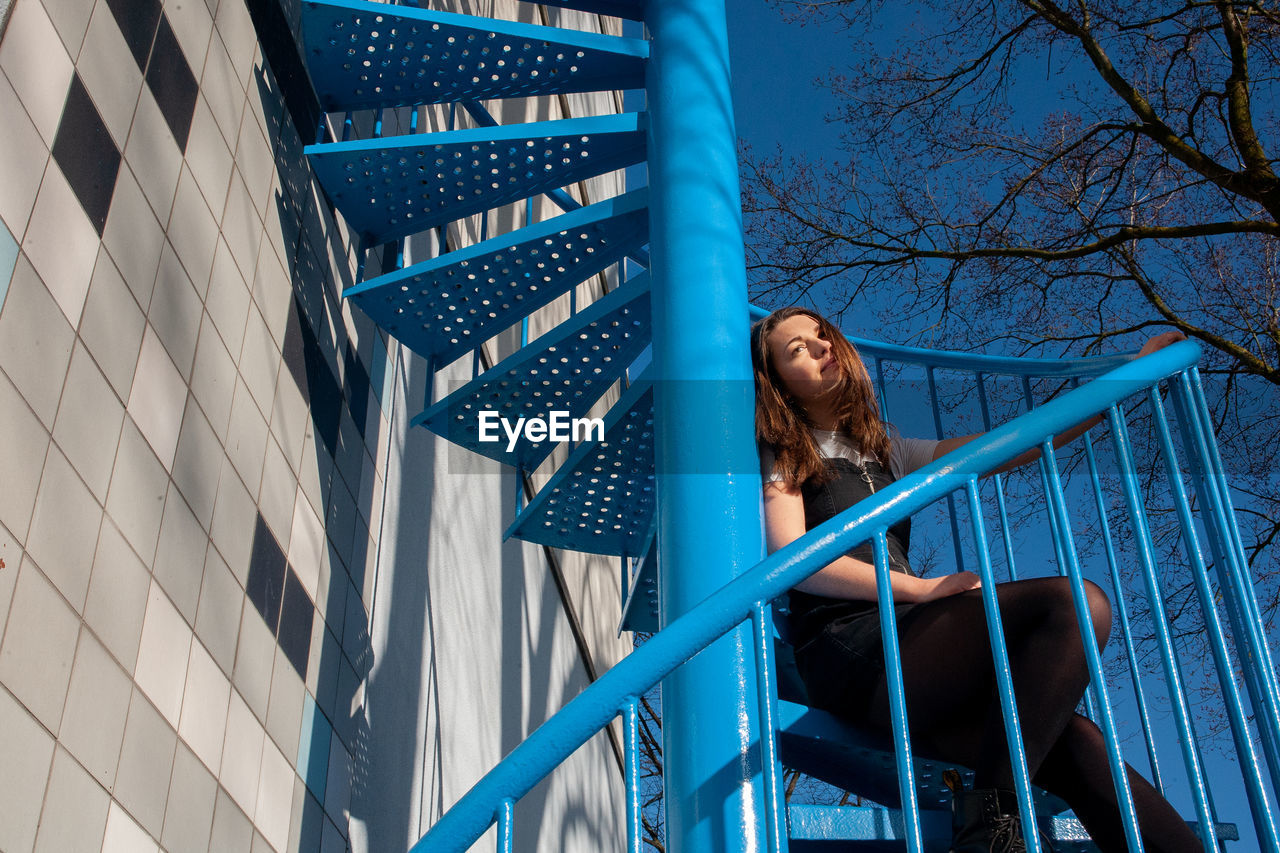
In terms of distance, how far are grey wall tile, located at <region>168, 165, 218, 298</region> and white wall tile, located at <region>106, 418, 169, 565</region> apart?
0.40 m

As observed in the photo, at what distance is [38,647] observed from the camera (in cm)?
159

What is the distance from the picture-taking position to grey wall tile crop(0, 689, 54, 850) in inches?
58.2

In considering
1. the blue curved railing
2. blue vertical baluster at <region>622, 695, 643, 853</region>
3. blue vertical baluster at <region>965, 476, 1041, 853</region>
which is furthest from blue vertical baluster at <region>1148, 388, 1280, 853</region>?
blue vertical baluster at <region>622, 695, 643, 853</region>

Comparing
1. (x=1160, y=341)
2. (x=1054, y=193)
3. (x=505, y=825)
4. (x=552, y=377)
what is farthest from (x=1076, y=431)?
(x=1054, y=193)

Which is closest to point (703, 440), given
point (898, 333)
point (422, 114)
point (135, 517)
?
point (135, 517)

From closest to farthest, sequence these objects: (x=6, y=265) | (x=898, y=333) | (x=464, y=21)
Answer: (x=6, y=265), (x=464, y=21), (x=898, y=333)

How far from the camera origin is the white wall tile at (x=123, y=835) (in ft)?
5.67

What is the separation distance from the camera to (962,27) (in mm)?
5762

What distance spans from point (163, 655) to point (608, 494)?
1690mm

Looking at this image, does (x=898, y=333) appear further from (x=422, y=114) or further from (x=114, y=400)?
(x=114, y=400)

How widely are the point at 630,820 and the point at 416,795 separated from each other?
1.55m

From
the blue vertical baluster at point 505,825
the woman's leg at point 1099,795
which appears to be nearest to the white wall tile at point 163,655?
the blue vertical baluster at point 505,825

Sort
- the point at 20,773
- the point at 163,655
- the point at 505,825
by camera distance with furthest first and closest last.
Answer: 1. the point at 163,655
2. the point at 505,825
3. the point at 20,773

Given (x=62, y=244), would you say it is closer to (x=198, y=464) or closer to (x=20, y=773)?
(x=198, y=464)
